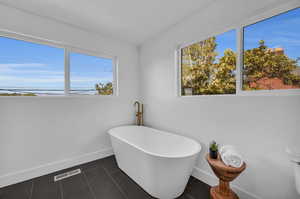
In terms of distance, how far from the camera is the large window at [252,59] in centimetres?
131

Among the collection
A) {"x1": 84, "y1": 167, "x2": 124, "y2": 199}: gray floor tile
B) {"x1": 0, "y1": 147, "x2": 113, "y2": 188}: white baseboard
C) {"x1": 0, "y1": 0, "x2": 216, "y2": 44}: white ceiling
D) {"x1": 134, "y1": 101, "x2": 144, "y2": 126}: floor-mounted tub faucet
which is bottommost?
{"x1": 84, "y1": 167, "x2": 124, "y2": 199}: gray floor tile

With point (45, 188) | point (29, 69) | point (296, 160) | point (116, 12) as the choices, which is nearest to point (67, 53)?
point (29, 69)

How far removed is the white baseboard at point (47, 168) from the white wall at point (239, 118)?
1544 millimetres

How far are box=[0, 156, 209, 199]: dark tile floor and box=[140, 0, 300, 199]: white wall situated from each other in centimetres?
38

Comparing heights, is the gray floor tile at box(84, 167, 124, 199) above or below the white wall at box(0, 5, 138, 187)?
below

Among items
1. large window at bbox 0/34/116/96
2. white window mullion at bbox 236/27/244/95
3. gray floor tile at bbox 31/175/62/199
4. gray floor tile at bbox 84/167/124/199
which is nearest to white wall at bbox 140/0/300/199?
white window mullion at bbox 236/27/244/95

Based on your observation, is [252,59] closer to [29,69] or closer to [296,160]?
[296,160]

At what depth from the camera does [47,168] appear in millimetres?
2111

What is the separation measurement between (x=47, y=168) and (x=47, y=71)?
161 cm

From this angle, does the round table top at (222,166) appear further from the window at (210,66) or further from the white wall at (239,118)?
the window at (210,66)

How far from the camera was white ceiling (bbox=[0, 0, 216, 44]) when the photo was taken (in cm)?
178

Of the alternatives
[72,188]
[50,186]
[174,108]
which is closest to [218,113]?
[174,108]

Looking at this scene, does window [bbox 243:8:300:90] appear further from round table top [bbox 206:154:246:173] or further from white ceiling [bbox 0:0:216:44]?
round table top [bbox 206:154:246:173]

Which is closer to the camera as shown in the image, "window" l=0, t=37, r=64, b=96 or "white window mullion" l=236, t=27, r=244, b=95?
"white window mullion" l=236, t=27, r=244, b=95
